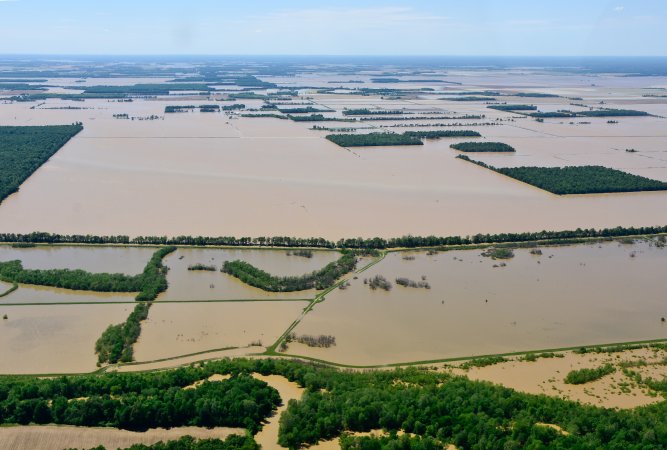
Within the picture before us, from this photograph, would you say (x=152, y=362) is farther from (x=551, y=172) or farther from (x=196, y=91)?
(x=196, y=91)

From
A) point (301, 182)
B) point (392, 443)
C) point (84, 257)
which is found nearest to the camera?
point (392, 443)

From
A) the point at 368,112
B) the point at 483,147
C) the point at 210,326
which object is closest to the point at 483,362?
the point at 210,326

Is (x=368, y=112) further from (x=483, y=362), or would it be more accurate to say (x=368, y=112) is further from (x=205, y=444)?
(x=205, y=444)

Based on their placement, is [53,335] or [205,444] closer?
[205,444]

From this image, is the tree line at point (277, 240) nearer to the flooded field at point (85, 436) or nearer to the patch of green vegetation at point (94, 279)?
the patch of green vegetation at point (94, 279)

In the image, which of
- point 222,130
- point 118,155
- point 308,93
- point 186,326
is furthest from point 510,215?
point 308,93
